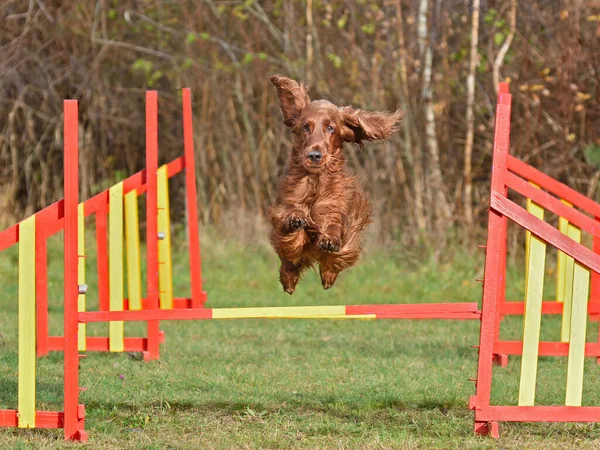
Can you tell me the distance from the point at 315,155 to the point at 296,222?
13.0 inches

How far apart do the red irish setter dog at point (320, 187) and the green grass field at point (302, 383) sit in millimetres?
818

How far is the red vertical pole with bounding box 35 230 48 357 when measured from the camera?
195 inches

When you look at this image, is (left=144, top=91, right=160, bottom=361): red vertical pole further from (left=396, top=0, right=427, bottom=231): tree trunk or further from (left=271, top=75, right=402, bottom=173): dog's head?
(left=396, top=0, right=427, bottom=231): tree trunk

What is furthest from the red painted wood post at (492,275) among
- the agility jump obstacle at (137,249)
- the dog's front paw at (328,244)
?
the agility jump obstacle at (137,249)

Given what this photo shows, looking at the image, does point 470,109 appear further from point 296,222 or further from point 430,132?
point 296,222

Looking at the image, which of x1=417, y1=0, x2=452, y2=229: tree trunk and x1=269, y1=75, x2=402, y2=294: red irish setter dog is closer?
x1=269, y1=75, x2=402, y2=294: red irish setter dog

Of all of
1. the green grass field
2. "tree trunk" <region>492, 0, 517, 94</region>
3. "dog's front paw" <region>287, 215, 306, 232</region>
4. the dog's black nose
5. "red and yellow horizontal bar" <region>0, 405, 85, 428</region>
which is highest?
"tree trunk" <region>492, 0, 517, 94</region>

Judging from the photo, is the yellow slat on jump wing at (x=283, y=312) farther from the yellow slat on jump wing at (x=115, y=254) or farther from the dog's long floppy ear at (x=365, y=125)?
the yellow slat on jump wing at (x=115, y=254)

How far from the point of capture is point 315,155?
4996 millimetres

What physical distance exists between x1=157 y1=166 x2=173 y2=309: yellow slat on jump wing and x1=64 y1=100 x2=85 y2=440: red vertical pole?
225cm

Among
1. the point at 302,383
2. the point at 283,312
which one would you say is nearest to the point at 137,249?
the point at 302,383

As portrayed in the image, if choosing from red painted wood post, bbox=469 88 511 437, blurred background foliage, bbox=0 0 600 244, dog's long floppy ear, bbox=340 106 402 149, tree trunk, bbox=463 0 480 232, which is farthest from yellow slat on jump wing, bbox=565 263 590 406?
tree trunk, bbox=463 0 480 232

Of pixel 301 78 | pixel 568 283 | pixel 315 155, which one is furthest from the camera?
pixel 301 78

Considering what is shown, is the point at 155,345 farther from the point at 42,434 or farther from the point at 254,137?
the point at 254,137
